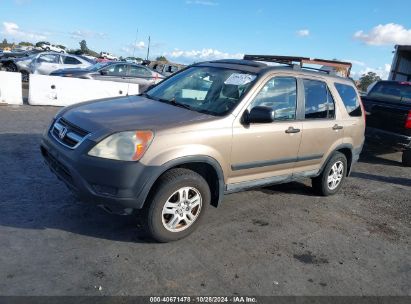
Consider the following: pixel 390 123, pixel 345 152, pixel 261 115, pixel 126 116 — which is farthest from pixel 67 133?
pixel 390 123

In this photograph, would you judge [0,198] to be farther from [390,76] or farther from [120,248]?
[390,76]

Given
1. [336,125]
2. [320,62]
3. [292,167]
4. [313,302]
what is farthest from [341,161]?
[320,62]

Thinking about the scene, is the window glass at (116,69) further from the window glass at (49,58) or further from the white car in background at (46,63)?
the window glass at (49,58)

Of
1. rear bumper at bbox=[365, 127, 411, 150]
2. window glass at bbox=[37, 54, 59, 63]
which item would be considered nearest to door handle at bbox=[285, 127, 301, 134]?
rear bumper at bbox=[365, 127, 411, 150]

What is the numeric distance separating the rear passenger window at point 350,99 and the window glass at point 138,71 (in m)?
10.1

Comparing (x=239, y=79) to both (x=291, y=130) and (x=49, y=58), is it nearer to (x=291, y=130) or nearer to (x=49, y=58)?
(x=291, y=130)

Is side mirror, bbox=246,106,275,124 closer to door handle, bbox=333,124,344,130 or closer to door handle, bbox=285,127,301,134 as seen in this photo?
door handle, bbox=285,127,301,134

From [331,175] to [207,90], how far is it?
8.26ft

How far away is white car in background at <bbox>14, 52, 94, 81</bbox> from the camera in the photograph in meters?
17.7

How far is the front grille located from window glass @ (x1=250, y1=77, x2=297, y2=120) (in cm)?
184

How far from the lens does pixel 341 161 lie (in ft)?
19.2

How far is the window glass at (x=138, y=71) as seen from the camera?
14.6 m

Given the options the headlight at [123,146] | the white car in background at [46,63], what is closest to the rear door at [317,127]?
the headlight at [123,146]

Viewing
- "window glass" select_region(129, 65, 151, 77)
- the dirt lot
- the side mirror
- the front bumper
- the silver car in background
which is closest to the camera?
the dirt lot
